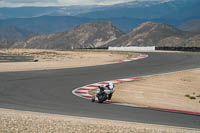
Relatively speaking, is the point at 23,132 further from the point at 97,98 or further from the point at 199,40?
the point at 199,40

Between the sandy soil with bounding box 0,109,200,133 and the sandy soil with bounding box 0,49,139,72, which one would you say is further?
the sandy soil with bounding box 0,49,139,72

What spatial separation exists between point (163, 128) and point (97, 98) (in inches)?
175

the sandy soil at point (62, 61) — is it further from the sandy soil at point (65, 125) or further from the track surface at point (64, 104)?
the sandy soil at point (65, 125)

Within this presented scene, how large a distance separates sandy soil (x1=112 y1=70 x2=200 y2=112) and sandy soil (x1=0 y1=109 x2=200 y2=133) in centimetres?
428

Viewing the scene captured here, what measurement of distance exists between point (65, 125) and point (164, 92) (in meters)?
9.49

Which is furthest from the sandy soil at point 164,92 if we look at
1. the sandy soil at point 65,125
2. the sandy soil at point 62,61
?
the sandy soil at point 62,61

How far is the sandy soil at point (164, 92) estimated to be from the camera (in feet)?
52.4

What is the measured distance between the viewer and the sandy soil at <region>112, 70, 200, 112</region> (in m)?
16.0

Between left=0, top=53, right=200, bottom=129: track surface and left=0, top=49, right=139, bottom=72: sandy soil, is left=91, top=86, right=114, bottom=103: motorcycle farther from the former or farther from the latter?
left=0, top=49, right=139, bottom=72: sandy soil

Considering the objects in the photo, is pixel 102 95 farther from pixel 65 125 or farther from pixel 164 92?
pixel 164 92

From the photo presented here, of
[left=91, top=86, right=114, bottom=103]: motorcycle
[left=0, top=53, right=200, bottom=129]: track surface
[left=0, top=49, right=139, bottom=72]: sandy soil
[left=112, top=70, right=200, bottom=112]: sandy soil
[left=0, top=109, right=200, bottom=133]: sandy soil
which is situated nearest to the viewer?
[left=0, top=109, right=200, bottom=133]: sandy soil

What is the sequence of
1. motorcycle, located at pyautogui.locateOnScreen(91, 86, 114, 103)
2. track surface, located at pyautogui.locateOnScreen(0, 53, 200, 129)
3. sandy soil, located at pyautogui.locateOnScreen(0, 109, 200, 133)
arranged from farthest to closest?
motorcycle, located at pyautogui.locateOnScreen(91, 86, 114, 103)
track surface, located at pyautogui.locateOnScreen(0, 53, 200, 129)
sandy soil, located at pyautogui.locateOnScreen(0, 109, 200, 133)

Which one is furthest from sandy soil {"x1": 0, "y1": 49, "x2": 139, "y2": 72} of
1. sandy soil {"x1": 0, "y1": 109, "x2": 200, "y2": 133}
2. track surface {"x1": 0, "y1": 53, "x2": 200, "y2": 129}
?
sandy soil {"x1": 0, "y1": 109, "x2": 200, "y2": 133}

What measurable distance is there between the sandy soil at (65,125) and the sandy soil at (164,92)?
4.28 metres
